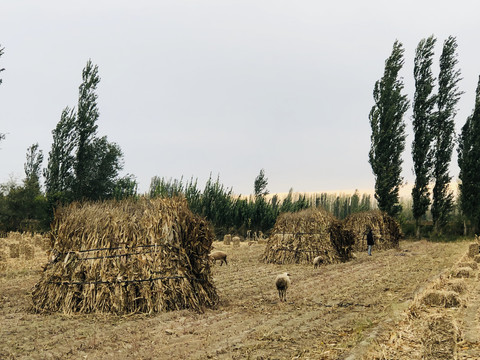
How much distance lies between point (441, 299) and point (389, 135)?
3228cm

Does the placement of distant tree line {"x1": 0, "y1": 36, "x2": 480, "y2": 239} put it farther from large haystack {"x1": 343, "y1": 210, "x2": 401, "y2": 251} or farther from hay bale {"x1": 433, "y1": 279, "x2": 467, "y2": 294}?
hay bale {"x1": 433, "y1": 279, "x2": 467, "y2": 294}

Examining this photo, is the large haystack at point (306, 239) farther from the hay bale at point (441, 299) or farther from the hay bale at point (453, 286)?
the hay bale at point (441, 299)

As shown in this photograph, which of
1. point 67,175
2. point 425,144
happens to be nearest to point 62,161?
point 67,175

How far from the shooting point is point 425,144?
4047 centimetres

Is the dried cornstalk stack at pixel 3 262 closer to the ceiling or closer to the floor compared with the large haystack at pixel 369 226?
closer to the floor

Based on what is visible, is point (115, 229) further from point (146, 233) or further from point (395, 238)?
point (395, 238)

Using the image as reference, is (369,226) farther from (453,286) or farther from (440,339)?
(440,339)

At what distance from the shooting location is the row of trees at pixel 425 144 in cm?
4000

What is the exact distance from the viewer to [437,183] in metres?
40.8

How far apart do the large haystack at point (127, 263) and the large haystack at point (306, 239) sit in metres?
9.30

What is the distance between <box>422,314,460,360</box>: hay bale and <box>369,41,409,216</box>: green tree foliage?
32.6 metres

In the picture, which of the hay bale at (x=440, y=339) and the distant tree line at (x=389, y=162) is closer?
the hay bale at (x=440, y=339)

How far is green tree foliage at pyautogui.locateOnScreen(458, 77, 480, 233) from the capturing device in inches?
1569

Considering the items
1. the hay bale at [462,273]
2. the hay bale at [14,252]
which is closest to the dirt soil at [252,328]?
the hay bale at [462,273]
